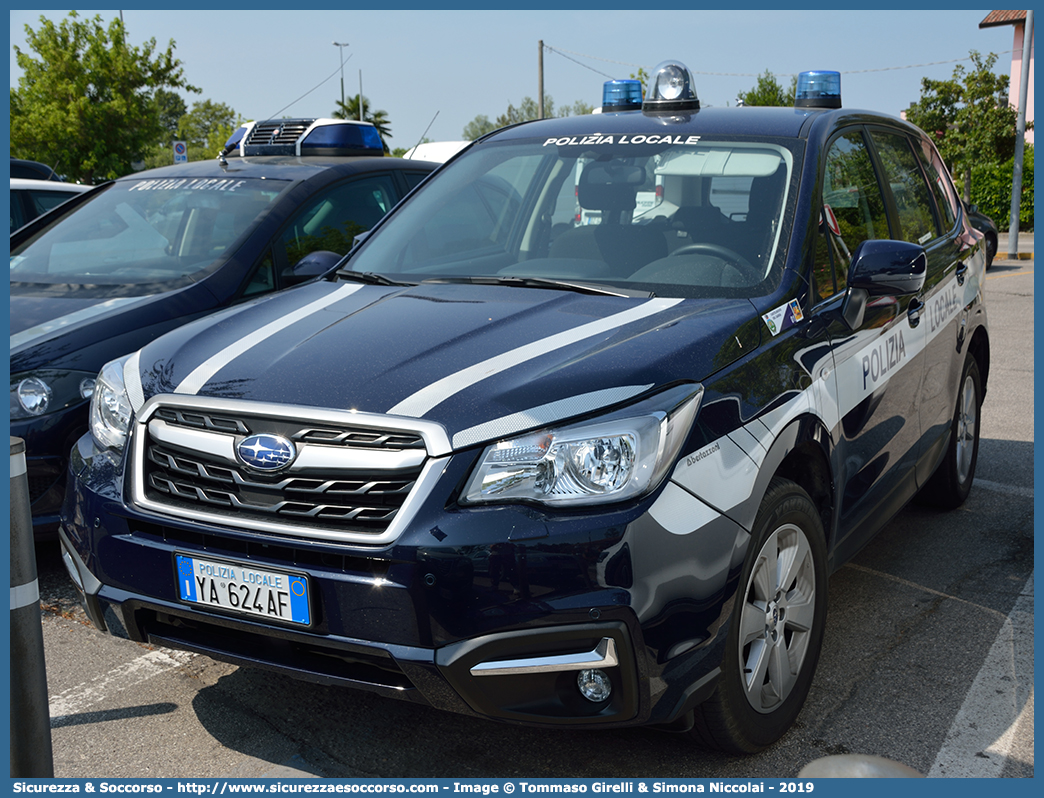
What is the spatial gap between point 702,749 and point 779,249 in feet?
4.99

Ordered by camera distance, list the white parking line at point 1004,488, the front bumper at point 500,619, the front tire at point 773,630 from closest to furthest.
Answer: the front bumper at point 500,619
the front tire at point 773,630
the white parking line at point 1004,488

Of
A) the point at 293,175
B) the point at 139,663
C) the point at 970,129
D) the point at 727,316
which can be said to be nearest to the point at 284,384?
the point at 727,316

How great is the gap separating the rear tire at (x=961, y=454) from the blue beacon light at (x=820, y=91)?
4.84 ft

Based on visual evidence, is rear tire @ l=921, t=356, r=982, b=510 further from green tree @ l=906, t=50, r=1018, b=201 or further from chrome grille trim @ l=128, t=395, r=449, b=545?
green tree @ l=906, t=50, r=1018, b=201

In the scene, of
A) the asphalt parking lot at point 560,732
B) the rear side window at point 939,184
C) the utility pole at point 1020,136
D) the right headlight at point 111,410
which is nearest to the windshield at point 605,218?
the right headlight at point 111,410

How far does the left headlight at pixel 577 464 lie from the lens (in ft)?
7.50

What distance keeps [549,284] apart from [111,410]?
1.37 m

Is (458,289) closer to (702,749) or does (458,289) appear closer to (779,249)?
(779,249)

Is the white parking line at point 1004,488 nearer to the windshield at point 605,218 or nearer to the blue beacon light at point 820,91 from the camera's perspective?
the blue beacon light at point 820,91

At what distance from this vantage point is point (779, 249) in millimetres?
3160

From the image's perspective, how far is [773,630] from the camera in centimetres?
279

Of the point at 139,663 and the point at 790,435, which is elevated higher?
the point at 790,435

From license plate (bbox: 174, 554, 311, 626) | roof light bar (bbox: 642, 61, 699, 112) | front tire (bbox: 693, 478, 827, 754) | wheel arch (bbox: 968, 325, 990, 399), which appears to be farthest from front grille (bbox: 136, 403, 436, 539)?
wheel arch (bbox: 968, 325, 990, 399)

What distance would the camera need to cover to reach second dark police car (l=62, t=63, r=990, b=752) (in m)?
2.27
